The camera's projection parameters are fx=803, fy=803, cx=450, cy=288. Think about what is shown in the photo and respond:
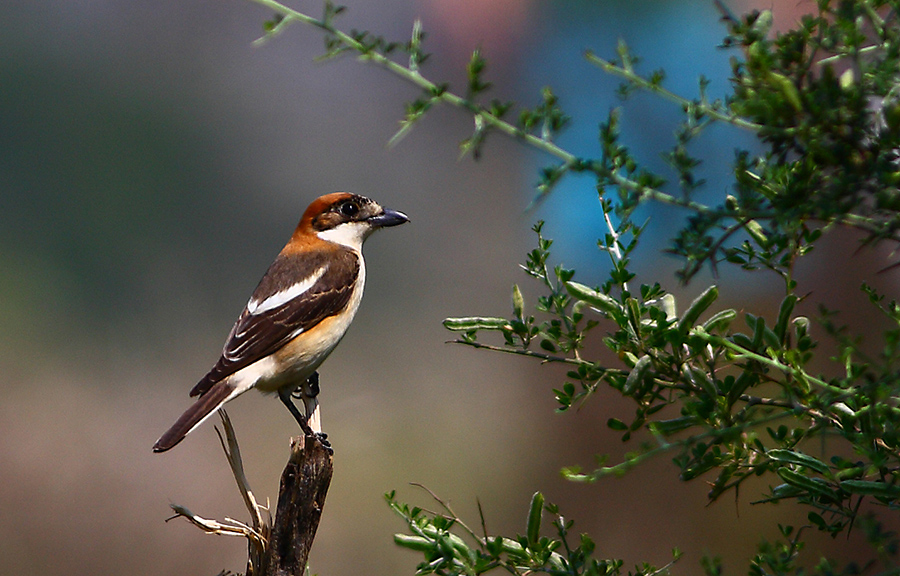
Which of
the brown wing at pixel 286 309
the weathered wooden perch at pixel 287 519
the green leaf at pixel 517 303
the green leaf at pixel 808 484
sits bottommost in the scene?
the weathered wooden perch at pixel 287 519

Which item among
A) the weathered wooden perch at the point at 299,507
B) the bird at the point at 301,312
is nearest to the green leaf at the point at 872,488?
the weathered wooden perch at the point at 299,507

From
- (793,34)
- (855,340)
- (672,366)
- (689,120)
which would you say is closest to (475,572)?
(672,366)

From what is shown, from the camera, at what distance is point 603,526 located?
16.8ft

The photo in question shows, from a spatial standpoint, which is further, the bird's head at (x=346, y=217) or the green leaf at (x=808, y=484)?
the bird's head at (x=346, y=217)

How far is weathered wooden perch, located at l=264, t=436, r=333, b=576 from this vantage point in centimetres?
183

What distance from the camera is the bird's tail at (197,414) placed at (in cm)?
235

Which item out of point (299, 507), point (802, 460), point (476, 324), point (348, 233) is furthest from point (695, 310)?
point (348, 233)

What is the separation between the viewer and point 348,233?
3.44 m

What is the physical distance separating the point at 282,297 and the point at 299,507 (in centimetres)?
127

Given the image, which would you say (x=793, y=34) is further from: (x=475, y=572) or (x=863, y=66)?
(x=475, y=572)

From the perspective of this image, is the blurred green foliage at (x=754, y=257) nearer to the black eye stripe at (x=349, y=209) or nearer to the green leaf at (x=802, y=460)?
the green leaf at (x=802, y=460)

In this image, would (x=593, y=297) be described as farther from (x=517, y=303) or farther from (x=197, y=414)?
(x=197, y=414)

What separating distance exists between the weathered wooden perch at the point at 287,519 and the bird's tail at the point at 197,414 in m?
0.43

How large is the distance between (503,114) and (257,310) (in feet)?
6.88
